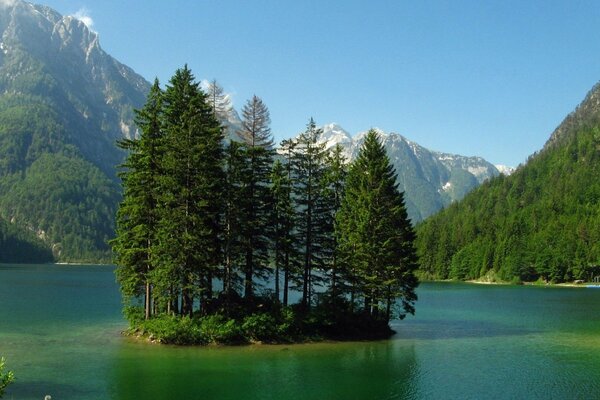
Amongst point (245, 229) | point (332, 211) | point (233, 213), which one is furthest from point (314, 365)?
point (332, 211)

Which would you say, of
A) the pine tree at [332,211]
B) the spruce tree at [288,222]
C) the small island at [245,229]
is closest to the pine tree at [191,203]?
the small island at [245,229]

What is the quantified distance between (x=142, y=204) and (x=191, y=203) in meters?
4.36

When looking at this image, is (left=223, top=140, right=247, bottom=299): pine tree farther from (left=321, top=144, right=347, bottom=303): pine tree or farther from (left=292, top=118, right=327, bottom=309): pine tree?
(left=321, top=144, right=347, bottom=303): pine tree

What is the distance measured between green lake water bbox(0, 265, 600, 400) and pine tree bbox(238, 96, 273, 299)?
7.59 metres

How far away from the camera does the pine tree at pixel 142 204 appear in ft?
151

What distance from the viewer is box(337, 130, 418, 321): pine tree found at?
165 ft

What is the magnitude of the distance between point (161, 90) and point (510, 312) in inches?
2311

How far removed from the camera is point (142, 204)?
46000 millimetres

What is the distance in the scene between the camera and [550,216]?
19775cm

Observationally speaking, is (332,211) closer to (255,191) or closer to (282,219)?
(282,219)

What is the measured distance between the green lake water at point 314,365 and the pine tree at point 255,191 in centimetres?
759

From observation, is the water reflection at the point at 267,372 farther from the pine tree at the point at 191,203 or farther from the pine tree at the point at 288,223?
the pine tree at the point at 288,223

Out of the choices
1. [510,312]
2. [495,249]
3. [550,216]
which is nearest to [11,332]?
[510,312]

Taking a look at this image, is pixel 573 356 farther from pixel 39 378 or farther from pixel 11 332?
pixel 11 332
